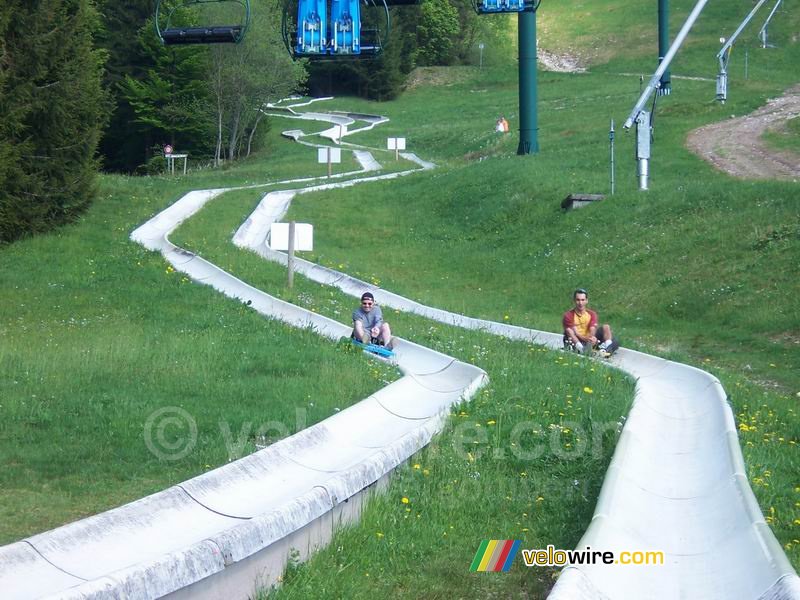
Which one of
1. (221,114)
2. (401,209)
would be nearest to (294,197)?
(401,209)

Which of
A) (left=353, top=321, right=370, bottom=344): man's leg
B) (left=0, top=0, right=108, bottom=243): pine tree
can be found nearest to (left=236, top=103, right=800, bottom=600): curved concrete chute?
(left=353, top=321, right=370, bottom=344): man's leg

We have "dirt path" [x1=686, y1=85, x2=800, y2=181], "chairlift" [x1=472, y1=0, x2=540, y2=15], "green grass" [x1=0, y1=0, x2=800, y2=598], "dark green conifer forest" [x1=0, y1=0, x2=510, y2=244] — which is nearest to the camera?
"green grass" [x1=0, y1=0, x2=800, y2=598]

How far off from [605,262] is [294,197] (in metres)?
15.3

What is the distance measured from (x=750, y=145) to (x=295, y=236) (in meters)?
21.3

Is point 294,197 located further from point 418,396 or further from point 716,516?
point 716,516

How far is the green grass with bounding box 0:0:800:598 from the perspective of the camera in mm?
7445

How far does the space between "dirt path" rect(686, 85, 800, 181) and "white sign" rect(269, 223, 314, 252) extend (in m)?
15.7

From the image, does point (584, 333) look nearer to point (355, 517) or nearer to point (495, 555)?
point (355, 517)

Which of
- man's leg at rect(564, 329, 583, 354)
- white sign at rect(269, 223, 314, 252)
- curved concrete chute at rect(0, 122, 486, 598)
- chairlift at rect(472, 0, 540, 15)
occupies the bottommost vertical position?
man's leg at rect(564, 329, 583, 354)

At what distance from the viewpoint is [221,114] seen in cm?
5575

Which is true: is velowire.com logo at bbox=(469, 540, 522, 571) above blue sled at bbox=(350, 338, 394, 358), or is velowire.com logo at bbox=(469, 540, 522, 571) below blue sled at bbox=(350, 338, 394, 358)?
above

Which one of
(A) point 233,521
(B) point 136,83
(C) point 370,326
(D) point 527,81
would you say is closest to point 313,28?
(C) point 370,326

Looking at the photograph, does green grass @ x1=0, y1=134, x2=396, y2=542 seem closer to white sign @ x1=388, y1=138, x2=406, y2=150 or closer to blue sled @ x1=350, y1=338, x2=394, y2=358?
blue sled @ x1=350, y1=338, x2=394, y2=358

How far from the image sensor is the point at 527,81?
3788 centimetres
